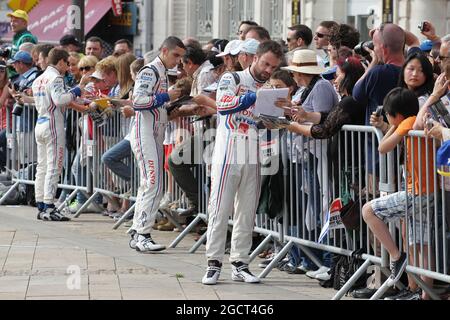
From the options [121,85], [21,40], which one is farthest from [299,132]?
[21,40]

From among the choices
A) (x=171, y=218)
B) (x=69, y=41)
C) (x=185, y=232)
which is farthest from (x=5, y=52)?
(x=185, y=232)

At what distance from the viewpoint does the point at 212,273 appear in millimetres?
10086

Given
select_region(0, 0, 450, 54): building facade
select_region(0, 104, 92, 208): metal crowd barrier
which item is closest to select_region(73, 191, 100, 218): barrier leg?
select_region(0, 104, 92, 208): metal crowd barrier

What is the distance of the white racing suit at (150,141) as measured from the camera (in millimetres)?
11633

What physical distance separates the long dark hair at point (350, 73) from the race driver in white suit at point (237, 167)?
1.97 ft

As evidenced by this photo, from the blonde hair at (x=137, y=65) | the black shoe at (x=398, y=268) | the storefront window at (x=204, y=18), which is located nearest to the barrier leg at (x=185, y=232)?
the blonde hair at (x=137, y=65)

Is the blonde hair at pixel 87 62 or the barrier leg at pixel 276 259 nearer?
the barrier leg at pixel 276 259

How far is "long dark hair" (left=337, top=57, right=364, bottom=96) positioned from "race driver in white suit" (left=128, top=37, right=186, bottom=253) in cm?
183

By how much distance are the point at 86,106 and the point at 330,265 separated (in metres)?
4.86

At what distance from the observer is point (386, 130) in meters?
9.27

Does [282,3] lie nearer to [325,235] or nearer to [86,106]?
[86,106]

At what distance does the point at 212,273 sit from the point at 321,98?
166 centimetres

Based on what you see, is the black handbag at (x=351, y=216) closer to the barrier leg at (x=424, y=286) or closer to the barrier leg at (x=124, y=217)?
the barrier leg at (x=424, y=286)

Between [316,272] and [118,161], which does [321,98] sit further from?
[118,161]
